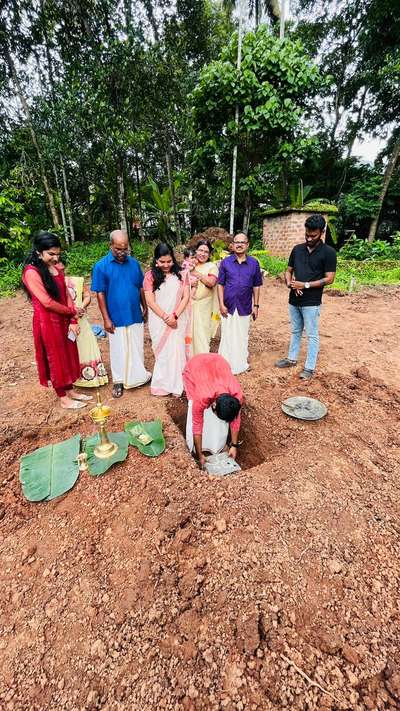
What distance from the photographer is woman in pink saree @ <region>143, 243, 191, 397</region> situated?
117 inches

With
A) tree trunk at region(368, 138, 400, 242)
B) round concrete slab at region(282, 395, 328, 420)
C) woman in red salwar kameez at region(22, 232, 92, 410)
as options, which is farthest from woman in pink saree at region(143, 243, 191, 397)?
tree trunk at region(368, 138, 400, 242)

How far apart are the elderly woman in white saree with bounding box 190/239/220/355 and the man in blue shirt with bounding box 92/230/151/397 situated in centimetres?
66

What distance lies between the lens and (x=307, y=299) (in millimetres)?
3201

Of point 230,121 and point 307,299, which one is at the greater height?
point 230,121

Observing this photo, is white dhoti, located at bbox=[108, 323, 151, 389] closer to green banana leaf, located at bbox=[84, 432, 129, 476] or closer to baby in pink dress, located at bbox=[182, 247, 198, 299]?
baby in pink dress, located at bbox=[182, 247, 198, 299]

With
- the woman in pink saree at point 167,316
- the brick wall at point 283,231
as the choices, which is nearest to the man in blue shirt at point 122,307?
the woman in pink saree at point 167,316

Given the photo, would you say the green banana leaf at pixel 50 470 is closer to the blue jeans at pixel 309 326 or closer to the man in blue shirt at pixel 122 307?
the man in blue shirt at pixel 122 307

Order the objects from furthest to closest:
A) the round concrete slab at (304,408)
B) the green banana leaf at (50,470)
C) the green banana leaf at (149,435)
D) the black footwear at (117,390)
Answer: the black footwear at (117,390) → the round concrete slab at (304,408) → the green banana leaf at (149,435) → the green banana leaf at (50,470)

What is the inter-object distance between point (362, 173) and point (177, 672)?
15.6 meters

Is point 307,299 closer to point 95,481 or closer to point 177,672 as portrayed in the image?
point 95,481

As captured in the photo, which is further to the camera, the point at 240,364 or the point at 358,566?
the point at 240,364

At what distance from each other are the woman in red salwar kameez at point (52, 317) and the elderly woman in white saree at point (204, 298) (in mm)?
1336

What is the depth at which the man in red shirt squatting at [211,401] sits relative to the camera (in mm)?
2018

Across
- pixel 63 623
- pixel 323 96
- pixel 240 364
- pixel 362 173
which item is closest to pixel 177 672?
pixel 63 623
